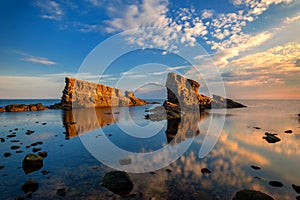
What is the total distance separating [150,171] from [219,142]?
14.5m

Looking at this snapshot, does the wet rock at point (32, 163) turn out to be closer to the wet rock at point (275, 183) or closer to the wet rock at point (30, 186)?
the wet rock at point (30, 186)

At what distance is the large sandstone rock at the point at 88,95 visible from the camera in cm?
9394

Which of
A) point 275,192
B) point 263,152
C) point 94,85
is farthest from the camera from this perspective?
point 94,85

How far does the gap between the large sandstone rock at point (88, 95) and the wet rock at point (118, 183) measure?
9103 cm

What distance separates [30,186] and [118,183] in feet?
20.7

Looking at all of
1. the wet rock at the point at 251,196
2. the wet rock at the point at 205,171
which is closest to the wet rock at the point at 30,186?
the wet rock at the point at 205,171

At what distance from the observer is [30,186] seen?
11500mm

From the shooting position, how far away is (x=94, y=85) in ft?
362

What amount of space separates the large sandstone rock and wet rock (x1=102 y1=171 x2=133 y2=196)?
91.0 meters

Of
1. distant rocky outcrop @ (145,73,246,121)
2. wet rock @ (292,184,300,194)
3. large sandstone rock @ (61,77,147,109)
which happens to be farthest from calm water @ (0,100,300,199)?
large sandstone rock @ (61,77,147,109)

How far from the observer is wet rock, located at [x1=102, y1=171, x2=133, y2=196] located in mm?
11031

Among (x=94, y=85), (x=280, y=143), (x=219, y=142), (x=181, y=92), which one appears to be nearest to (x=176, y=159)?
(x=219, y=142)

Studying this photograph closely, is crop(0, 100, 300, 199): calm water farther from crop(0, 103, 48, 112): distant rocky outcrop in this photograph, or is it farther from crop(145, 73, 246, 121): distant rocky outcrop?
crop(145, 73, 246, 121): distant rocky outcrop

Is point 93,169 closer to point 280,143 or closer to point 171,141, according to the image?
point 171,141
